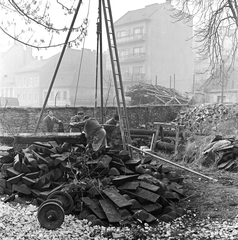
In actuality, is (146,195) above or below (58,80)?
below

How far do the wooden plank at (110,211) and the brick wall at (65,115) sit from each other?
24.0 ft

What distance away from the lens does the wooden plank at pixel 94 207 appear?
591 cm

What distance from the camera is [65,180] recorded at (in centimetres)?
718

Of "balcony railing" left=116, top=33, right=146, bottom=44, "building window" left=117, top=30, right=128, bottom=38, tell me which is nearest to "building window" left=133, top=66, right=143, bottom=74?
"balcony railing" left=116, top=33, right=146, bottom=44

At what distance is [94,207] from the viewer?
6.09 m

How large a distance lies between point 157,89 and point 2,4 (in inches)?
844

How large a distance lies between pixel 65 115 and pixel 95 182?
11.3 m

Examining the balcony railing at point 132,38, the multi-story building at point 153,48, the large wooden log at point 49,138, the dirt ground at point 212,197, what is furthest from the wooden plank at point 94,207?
the balcony railing at point 132,38

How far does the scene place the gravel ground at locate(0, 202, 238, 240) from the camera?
5.30 metres

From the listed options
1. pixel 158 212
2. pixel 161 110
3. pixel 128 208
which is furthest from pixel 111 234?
pixel 161 110

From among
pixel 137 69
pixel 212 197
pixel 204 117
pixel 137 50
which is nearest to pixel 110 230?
pixel 212 197

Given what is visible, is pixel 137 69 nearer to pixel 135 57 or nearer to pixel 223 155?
pixel 135 57

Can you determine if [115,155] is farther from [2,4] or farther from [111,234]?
[2,4]

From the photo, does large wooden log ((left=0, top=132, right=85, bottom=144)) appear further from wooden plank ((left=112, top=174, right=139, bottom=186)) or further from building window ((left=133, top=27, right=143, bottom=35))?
building window ((left=133, top=27, right=143, bottom=35))
